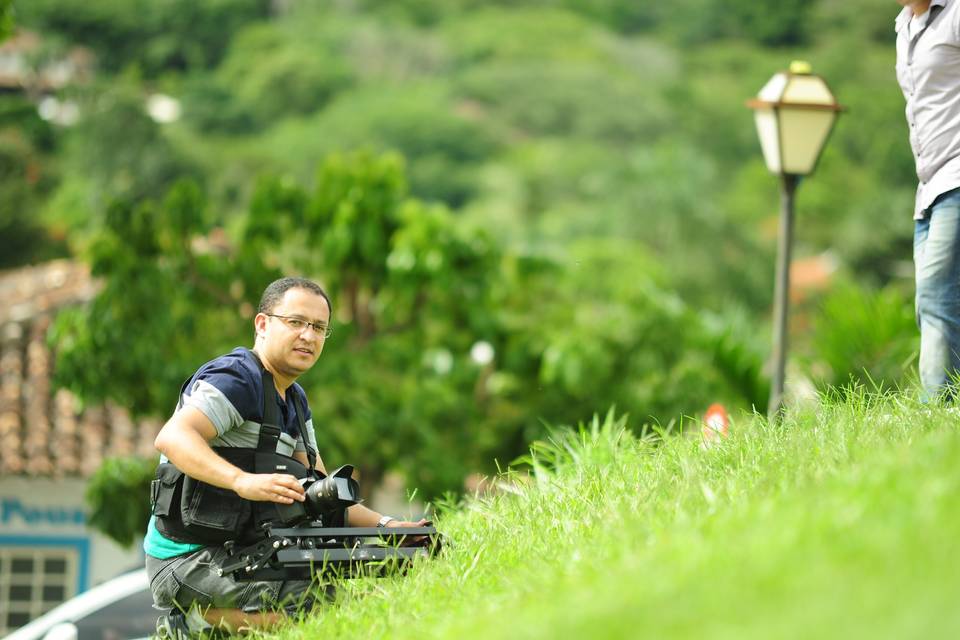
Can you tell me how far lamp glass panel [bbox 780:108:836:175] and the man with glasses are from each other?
520 centimetres

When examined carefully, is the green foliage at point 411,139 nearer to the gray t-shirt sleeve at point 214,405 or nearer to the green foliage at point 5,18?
the green foliage at point 5,18

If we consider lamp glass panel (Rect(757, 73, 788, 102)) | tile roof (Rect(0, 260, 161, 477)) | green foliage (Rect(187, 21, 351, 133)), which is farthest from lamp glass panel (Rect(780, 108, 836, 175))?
green foliage (Rect(187, 21, 351, 133))

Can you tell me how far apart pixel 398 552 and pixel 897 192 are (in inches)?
2861

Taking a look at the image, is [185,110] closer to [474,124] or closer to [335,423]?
[474,124]

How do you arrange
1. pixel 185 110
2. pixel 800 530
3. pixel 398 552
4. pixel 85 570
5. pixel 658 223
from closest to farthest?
pixel 800 530 < pixel 398 552 < pixel 85 570 < pixel 658 223 < pixel 185 110

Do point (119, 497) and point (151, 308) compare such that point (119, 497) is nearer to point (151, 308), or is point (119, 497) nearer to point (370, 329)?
point (151, 308)

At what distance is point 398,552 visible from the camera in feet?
16.2

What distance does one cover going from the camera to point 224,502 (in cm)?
499

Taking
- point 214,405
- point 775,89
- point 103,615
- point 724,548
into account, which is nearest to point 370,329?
point 103,615

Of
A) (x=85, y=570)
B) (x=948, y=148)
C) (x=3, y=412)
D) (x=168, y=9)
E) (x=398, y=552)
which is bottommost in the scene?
(x=85, y=570)

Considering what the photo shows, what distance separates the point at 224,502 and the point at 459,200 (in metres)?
95.1

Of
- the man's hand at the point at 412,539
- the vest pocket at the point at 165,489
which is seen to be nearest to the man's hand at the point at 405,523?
the man's hand at the point at 412,539

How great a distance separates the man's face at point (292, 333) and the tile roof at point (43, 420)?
13789 millimetres

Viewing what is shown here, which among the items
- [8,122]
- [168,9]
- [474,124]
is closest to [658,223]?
[474,124]
